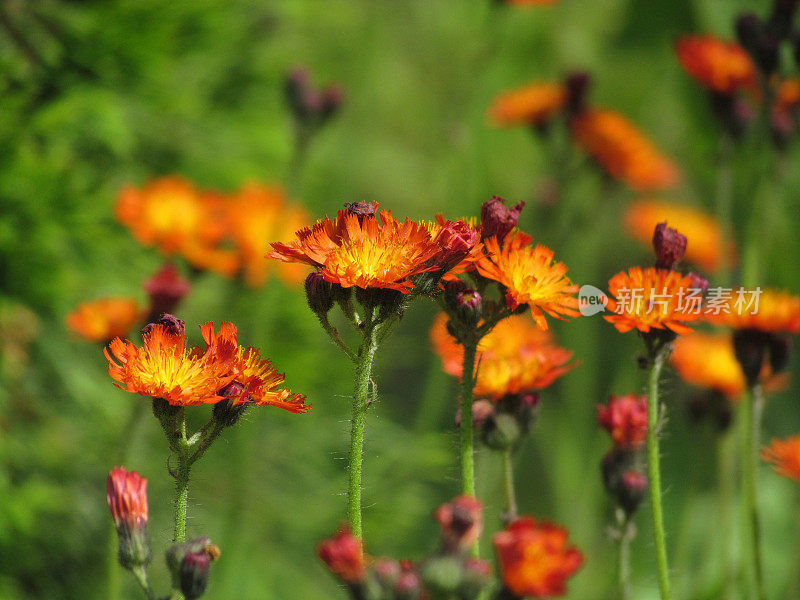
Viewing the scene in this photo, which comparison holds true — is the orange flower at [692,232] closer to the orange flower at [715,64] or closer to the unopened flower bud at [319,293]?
the orange flower at [715,64]

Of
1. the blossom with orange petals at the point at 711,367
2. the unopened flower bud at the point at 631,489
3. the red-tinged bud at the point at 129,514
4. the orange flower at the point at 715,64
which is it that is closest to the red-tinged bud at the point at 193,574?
the red-tinged bud at the point at 129,514

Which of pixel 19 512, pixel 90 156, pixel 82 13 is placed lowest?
pixel 19 512

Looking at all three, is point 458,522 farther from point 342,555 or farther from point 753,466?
point 753,466

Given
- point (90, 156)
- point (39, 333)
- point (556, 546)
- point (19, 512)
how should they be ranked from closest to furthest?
point (556, 546) → point (19, 512) → point (39, 333) → point (90, 156)

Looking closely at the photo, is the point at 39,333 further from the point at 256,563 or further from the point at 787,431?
the point at 787,431

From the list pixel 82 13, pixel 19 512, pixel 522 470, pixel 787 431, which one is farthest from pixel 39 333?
pixel 787 431

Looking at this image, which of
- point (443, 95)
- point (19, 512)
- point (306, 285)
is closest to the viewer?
point (306, 285)

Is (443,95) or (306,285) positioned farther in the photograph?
(443,95)
